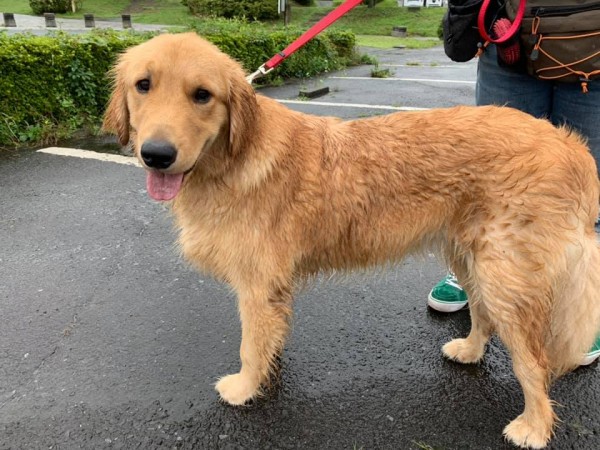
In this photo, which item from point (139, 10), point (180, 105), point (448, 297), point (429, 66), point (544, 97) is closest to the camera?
point (180, 105)

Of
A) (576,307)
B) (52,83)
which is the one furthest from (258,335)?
(52,83)

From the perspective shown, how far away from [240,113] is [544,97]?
185 centimetres

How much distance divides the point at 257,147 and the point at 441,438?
6.02 feet

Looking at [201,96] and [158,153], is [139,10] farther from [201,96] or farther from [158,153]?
[158,153]

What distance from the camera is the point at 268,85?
11.6 m

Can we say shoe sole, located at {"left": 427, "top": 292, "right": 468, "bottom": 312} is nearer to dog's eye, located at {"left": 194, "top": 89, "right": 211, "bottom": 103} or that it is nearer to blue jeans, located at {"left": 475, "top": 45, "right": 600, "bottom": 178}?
blue jeans, located at {"left": 475, "top": 45, "right": 600, "bottom": 178}

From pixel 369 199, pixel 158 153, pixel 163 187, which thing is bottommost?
pixel 369 199

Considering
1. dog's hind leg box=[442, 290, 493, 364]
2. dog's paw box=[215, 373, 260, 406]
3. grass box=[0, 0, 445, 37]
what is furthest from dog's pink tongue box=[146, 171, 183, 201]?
grass box=[0, 0, 445, 37]

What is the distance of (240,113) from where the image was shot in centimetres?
239

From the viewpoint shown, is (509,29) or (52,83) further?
(52,83)

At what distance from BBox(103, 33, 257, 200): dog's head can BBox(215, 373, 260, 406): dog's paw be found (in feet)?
3.85

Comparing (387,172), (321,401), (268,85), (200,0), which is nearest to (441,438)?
(321,401)

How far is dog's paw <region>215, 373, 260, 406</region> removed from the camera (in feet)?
8.97

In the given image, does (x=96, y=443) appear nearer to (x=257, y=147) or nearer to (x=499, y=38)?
(x=257, y=147)
